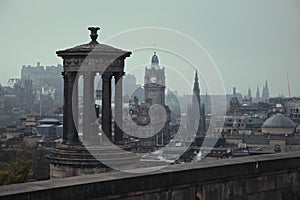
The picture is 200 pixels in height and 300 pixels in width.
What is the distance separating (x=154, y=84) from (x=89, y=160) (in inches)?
146

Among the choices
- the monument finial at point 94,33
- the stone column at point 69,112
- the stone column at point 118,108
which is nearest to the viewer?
the stone column at point 69,112

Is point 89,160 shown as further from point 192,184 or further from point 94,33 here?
point 192,184

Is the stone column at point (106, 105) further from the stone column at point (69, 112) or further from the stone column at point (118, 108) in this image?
the stone column at point (69, 112)

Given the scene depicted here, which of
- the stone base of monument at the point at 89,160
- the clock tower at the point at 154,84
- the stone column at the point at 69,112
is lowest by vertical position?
the stone base of monument at the point at 89,160

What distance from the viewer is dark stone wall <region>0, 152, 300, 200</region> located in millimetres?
3496

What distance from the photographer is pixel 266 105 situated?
4306 inches

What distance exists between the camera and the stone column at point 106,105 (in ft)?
27.7

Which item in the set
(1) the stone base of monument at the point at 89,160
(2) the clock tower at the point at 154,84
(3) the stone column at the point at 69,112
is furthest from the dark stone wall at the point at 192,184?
(2) the clock tower at the point at 154,84

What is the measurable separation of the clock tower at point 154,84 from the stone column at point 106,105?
1393mm

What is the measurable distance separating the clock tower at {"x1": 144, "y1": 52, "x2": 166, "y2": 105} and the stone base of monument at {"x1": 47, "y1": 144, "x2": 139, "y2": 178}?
2.19 m

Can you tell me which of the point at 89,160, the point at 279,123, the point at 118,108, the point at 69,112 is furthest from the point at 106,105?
the point at 279,123

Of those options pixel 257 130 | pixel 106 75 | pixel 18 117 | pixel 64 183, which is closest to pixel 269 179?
pixel 64 183

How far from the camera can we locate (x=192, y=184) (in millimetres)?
4242

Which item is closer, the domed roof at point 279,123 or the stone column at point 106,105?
the stone column at point 106,105
